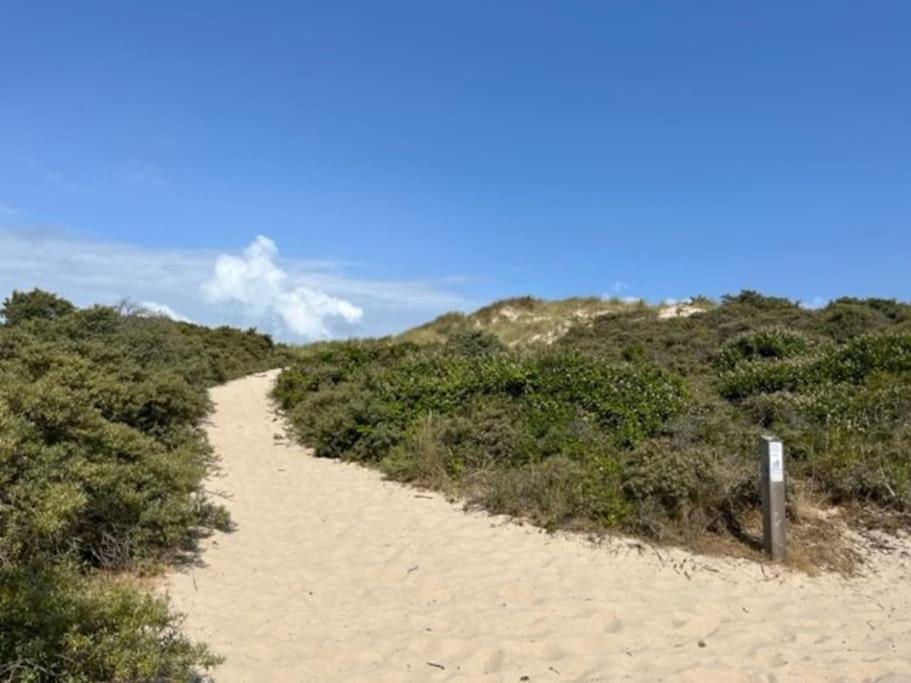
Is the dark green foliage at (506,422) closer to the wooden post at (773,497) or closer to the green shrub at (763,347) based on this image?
the wooden post at (773,497)

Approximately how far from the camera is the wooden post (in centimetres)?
659

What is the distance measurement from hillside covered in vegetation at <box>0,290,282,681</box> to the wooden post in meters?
4.97

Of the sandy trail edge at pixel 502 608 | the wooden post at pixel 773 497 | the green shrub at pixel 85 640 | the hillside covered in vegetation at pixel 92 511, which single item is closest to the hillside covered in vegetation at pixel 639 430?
the wooden post at pixel 773 497

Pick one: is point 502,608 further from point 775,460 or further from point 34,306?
point 34,306

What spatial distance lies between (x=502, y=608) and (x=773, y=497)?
278 centimetres

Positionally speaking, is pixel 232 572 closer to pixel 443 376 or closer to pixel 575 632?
pixel 575 632

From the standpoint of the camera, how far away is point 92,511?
237 inches

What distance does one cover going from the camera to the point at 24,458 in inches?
220

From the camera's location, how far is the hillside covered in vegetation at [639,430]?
742 centimetres

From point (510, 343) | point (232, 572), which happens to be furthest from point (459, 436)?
point (510, 343)

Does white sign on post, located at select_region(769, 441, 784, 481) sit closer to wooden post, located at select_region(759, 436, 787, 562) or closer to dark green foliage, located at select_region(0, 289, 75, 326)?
wooden post, located at select_region(759, 436, 787, 562)

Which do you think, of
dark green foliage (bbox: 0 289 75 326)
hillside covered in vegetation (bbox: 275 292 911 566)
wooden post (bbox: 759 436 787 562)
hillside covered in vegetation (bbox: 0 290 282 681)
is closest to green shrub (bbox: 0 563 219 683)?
hillside covered in vegetation (bbox: 0 290 282 681)

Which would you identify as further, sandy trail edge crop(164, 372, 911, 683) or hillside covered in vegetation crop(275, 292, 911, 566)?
hillside covered in vegetation crop(275, 292, 911, 566)

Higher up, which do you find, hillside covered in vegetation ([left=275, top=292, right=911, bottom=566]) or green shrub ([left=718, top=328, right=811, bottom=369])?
green shrub ([left=718, top=328, right=811, bottom=369])
